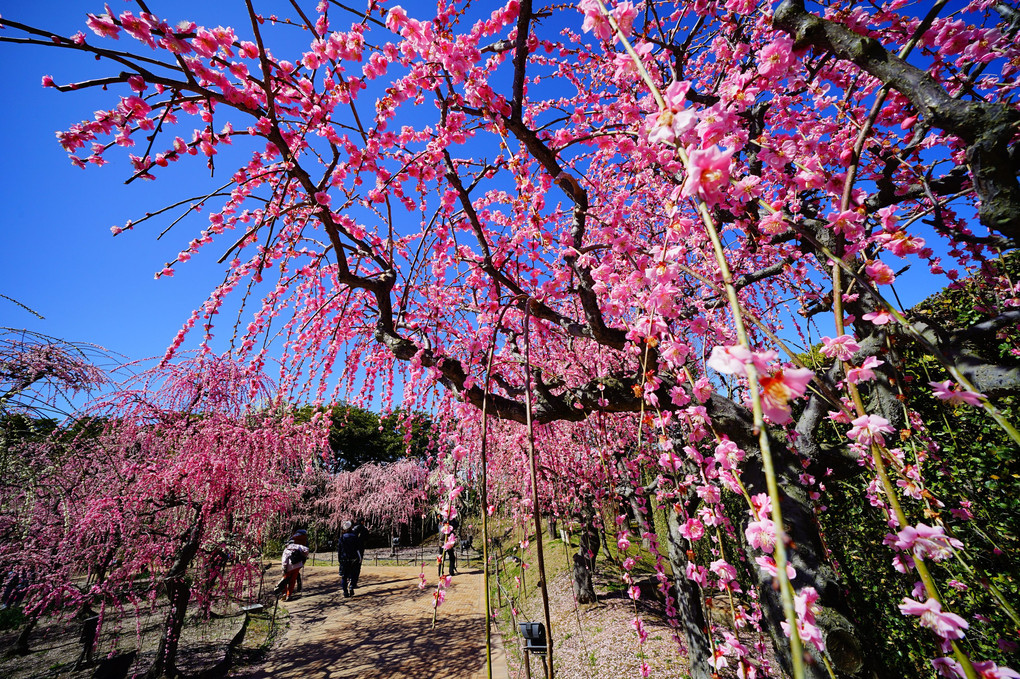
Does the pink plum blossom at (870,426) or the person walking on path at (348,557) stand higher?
the pink plum blossom at (870,426)

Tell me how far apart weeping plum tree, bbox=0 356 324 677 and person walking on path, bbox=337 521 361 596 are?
13.8ft

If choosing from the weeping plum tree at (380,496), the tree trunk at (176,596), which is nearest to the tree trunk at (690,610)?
the tree trunk at (176,596)

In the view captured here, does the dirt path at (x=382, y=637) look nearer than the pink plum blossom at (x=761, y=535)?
No

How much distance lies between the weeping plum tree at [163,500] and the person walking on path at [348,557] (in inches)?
166

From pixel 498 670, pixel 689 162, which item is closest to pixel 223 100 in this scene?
pixel 689 162

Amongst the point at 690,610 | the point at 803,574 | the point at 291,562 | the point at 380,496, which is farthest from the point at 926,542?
the point at 380,496

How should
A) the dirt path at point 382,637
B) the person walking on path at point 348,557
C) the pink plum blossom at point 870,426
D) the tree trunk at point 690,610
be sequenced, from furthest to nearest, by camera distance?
the person walking on path at point 348,557 → the dirt path at point 382,637 → the tree trunk at point 690,610 → the pink plum blossom at point 870,426

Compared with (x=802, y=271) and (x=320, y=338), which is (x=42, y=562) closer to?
(x=320, y=338)

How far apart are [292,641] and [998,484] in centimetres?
980

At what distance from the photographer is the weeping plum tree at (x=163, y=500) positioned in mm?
4922

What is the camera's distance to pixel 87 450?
19.5 ft

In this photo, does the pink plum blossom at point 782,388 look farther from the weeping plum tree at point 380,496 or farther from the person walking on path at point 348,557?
the weeping plum tree at point 380,496

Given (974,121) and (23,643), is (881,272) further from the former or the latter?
(23,643)

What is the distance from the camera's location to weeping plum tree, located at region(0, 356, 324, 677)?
4.92 meters
